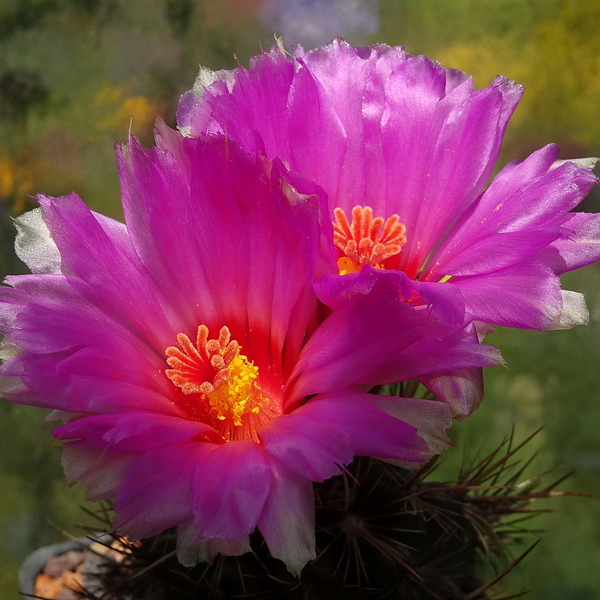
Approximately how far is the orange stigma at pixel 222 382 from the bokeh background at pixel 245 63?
100cm

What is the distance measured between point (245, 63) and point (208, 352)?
1.16m

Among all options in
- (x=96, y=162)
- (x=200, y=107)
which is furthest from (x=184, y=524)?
(x=96, y=162)

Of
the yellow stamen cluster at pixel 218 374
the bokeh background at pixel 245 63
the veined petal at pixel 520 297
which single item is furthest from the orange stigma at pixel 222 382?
the bokeh background at pixel 245 63

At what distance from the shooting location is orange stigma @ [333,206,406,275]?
0.45 m

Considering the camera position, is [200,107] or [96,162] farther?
[96,162]

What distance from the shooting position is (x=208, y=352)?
0.43 metres

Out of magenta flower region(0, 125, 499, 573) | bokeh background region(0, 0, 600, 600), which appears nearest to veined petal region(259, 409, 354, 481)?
magenta flower region(0, 125, 499, 573)

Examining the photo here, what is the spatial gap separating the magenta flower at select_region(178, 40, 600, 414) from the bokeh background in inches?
38.2

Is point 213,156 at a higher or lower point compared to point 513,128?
lower

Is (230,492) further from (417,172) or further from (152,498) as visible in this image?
(417,172)

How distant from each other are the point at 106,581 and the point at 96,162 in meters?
1.06

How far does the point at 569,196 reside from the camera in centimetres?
37

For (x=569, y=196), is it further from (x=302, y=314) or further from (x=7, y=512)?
(x=7, y=512)

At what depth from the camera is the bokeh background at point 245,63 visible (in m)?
1.37
